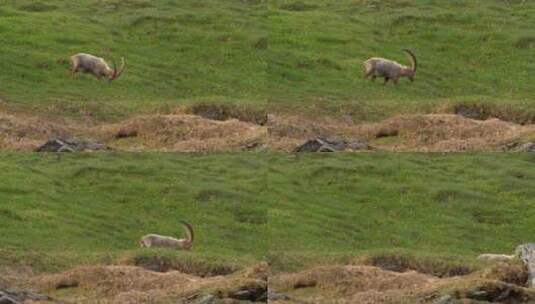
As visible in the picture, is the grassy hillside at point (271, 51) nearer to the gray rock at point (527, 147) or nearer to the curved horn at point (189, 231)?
the gray rock at point (527, 147)

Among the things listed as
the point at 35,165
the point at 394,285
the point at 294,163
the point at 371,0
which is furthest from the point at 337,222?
the point at 371,0

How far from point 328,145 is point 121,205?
28.4 ft

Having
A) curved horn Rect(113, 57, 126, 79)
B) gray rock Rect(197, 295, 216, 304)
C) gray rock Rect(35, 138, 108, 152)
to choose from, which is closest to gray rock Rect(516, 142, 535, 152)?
gray rock Rect(197, 295, 216, 304)

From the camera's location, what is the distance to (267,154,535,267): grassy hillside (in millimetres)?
40469

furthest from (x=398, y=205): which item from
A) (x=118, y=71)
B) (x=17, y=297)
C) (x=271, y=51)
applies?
(x=17, y=297)

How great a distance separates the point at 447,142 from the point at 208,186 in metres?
8.73

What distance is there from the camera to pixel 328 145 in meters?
38.7

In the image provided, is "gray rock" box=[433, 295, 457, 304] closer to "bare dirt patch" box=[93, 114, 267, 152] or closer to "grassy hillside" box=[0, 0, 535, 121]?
"bare dirt patch" box=[93, 114, 267, 152]

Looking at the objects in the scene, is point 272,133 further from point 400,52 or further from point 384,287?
point 400,52

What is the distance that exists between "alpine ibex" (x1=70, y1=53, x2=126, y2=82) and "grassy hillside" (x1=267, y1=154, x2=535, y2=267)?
23.1ft

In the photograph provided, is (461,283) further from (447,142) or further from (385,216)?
(385,216)

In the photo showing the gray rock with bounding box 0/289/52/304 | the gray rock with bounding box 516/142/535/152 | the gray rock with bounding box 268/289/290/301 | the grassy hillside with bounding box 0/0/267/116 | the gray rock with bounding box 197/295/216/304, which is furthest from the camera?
the grassy hillside with bounding box 0/0/267/116

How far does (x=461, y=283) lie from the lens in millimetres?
36719

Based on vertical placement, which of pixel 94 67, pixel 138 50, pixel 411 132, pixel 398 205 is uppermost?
pixel 411 132
